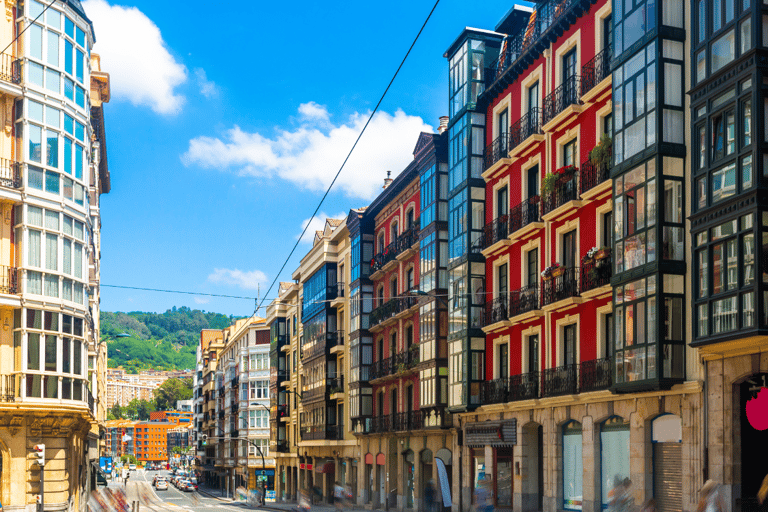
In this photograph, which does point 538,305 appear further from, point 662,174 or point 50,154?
point 50,154

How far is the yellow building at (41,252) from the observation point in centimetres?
3328

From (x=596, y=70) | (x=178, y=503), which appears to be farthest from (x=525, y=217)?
(x=178, y=503)

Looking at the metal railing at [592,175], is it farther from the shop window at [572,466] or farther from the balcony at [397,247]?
the balcony at [397,247]

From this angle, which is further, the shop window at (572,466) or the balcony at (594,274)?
the shop window at (572,466)

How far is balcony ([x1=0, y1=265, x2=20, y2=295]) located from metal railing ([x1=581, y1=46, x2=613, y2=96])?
2068 cm

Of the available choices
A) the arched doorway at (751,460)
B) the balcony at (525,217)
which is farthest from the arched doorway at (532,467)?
the arched doorway at (751,460)

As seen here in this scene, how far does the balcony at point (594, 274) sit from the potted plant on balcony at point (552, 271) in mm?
1485

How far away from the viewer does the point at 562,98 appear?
1280 inches

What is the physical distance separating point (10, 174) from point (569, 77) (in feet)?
65.6

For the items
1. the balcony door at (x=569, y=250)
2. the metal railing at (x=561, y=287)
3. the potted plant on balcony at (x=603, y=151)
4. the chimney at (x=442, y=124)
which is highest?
the chimney at (x=442, y=124)

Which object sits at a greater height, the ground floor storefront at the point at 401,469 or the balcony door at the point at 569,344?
the balcony door at the point at 569,344

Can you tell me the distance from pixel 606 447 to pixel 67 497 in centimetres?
1988

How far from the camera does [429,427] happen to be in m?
43.5

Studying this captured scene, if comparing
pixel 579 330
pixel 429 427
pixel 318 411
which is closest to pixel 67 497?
pixel 429 427
